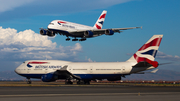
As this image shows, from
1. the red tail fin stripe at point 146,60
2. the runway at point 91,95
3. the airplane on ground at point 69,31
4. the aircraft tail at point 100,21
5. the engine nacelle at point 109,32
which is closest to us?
the runway at point 91,95

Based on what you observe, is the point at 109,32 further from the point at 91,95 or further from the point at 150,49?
the point at 91,95

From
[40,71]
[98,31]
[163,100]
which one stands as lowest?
[163,100]

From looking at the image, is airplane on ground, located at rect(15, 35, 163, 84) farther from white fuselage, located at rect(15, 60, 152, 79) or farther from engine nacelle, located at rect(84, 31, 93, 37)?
engine nacelle, located at rect(84, 31, 93, 37)

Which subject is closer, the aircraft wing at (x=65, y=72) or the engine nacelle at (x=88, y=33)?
the engine nacelle at (x=88, y=33)

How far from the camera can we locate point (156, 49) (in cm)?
4422

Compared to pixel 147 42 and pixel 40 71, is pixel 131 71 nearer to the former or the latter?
pixel 147 42

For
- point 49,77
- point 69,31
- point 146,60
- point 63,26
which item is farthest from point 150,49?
point 49,77

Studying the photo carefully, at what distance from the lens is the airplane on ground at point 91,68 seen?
4416 centimetres

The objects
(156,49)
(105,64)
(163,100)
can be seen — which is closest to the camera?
(163,100)

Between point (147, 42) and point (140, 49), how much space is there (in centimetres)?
174

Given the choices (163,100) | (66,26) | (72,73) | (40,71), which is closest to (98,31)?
(66,26)

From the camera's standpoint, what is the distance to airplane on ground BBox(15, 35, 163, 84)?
44156 mm

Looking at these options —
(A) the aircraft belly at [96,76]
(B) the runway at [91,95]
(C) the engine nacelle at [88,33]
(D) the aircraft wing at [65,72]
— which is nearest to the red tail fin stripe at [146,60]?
(A) the aircraft belly at [96,76]

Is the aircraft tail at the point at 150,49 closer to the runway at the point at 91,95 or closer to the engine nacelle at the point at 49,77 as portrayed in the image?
the engine nacelle at the point at 49,77
